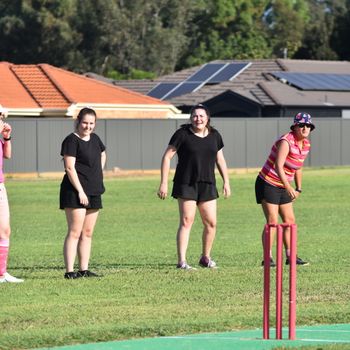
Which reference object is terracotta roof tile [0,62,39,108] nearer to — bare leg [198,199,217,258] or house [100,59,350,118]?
house [100,59,350,118]

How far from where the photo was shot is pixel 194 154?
14.9 meters

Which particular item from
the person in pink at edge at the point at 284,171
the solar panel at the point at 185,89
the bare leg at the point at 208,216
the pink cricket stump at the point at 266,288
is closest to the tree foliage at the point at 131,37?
the solar panel at the point at 185,89

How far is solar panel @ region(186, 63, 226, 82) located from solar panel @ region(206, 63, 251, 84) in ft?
1.07

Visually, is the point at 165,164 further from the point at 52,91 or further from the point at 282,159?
the point at 52,91

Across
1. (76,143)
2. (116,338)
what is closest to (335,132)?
(76,143)

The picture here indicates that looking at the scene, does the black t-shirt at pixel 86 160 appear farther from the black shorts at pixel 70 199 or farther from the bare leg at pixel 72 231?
the bare leg at pixel 72 231

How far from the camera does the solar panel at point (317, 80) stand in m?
62.2

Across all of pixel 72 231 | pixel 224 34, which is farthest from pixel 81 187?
pixel 224 34

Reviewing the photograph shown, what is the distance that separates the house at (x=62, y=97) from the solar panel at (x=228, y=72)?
35.3 feet

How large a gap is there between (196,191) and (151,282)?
1692 mm

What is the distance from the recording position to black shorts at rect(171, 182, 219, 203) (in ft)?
48.9

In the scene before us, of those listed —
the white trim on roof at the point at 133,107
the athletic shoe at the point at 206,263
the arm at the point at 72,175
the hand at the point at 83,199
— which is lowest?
the athletic shoe at the point at 206,263

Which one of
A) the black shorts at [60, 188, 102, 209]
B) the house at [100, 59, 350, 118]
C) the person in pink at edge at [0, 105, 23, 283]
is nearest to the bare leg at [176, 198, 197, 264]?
the black shorts at [60, 188, 102, 209]

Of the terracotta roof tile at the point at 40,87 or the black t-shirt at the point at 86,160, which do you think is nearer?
the black t-shirt at the point at 86,160
